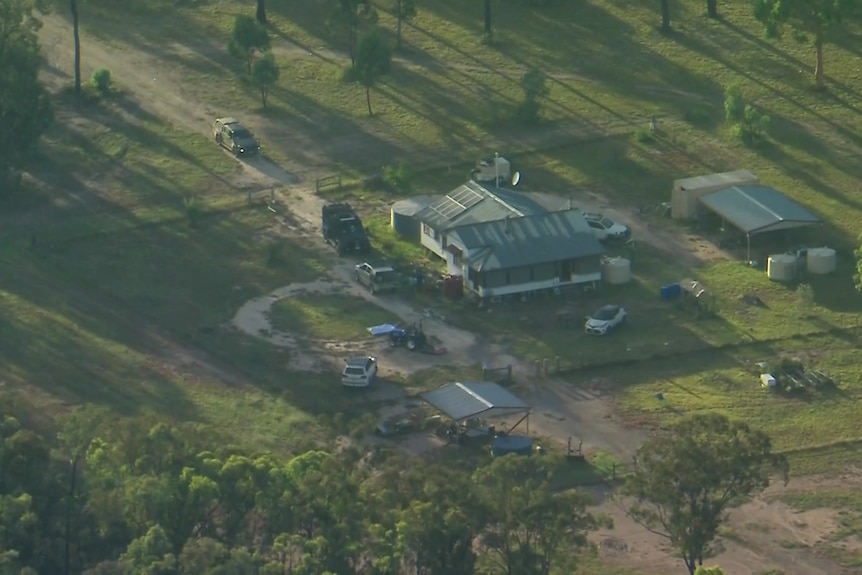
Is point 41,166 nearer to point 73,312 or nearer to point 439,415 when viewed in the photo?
point 73,312

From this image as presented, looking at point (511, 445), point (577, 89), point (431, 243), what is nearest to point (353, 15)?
point (577, 89)

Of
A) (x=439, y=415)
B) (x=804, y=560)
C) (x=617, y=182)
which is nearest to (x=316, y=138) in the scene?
(x=617, y=182)

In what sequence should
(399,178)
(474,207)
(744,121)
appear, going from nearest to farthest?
(474,207), (399,178), (744,121)

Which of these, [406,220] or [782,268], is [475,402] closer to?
[782,268]

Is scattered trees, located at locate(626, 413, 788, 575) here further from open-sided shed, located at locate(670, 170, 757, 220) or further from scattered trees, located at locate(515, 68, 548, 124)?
scattered trees, located at locate(515, 68, 548, 124)

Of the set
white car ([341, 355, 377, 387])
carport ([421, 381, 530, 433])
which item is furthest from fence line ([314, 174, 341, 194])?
carport ([421, 381, 530, 433])

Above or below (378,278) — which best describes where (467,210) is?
above
